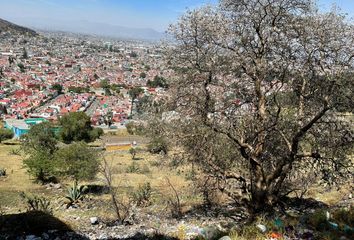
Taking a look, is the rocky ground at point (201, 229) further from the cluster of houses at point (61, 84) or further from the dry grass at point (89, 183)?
the cluster of houses at point (61, 84)

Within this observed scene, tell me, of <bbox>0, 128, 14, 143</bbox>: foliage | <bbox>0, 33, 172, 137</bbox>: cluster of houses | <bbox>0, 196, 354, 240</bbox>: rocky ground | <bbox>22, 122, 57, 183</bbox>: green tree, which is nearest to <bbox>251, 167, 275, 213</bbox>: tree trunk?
<bbox>0, 196, 354, 240</bbox>: rocky ground

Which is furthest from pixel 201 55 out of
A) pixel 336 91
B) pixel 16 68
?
pixel 16 68

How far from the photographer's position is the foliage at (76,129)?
38.3m

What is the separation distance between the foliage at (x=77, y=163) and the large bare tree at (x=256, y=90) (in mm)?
9900

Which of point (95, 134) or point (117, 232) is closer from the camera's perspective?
point (117, 232)

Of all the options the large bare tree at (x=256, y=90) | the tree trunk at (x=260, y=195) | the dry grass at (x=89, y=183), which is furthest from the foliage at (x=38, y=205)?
the tree trunk at (x=260, y=195)

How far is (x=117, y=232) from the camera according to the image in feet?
25.9

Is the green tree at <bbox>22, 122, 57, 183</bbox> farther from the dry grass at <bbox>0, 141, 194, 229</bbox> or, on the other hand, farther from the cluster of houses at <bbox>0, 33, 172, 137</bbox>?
the cluster of houses at <bbox>0, 33, 172, 137</bbox>

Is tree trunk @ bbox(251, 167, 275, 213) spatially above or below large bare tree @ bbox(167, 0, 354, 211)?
below

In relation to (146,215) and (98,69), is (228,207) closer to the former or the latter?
(146,215)

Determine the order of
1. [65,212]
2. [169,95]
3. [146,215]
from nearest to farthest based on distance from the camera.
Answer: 1. [169,95]
2. [146,215]
3. [65,212]

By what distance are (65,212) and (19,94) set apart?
88.5 m

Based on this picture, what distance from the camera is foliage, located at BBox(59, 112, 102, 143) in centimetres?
3828

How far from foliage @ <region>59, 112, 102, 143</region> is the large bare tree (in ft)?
101
